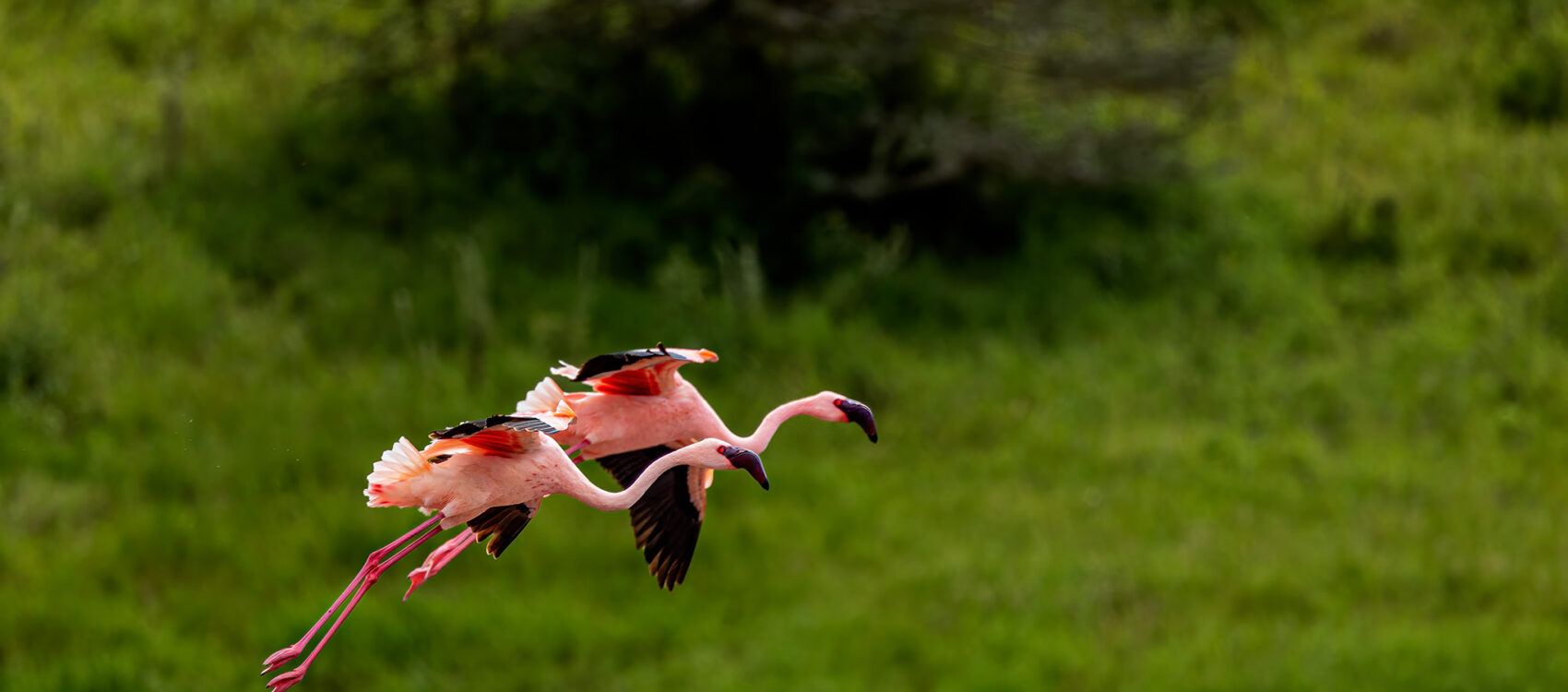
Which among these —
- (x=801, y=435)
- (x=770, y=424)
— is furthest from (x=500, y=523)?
(x=801, y=435)

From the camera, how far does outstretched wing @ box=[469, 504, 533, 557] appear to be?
1840 mm

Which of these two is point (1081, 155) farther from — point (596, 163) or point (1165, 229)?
point (596, 163)

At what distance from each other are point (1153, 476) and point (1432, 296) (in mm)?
3598

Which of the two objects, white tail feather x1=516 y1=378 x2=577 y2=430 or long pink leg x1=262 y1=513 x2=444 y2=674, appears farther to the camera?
white tail feather x1=516 y1=378 x2=577 y2=430

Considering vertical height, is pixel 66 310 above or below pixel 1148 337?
above

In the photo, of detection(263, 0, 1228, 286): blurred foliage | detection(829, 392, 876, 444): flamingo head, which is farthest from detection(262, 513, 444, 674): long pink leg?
detection(263, 0, 1228, 286): blurred foliage

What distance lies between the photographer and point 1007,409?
1138cm

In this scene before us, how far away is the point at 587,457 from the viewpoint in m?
2.08

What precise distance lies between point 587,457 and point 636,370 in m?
0.19

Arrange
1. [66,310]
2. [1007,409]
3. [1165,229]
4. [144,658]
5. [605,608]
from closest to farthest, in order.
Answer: [144,658]
[605,608]
[66,310]
[1007,409]
[1165,229]

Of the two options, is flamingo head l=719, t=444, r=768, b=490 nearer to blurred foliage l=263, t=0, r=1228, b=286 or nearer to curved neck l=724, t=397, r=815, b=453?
curved neck l=724, t=397, r=815, b=453

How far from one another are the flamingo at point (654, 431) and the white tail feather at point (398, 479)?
0.13 metres

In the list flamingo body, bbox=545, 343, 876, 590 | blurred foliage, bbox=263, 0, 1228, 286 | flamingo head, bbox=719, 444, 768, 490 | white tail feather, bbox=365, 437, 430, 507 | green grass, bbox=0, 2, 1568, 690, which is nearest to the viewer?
flamingo head, bbox=719, 444, 768, 490

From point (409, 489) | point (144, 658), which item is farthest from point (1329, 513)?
point (409, 489)
